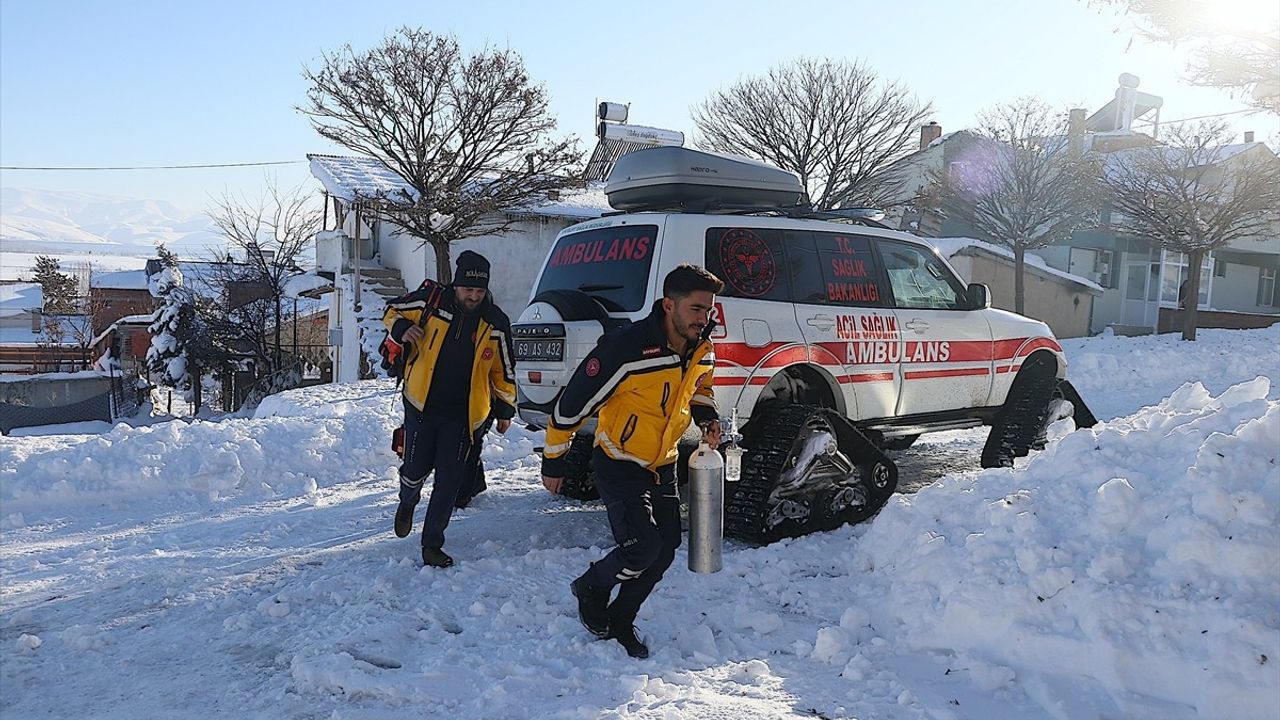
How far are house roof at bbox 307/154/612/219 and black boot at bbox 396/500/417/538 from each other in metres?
14.6

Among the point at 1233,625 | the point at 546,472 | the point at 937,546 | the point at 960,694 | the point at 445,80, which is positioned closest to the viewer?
the point at 1233,625

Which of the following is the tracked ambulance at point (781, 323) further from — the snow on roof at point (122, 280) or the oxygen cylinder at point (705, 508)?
the snow on roof at point (122, 280)

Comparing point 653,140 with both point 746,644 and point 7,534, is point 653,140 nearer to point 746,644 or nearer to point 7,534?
point 7,534

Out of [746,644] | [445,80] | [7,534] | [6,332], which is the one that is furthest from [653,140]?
[6,332]

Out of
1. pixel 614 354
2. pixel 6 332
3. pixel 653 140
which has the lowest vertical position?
pixel 6 332

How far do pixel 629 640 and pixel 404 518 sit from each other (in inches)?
83.2

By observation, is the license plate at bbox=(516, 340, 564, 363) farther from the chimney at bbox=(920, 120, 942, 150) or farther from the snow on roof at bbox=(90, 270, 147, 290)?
the snow on roof at bbox=(90, 270, 147, 290)

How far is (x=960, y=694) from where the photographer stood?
3760 mm

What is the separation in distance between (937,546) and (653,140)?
2086 cm

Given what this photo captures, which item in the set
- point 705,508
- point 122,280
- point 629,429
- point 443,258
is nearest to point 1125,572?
point 705,508

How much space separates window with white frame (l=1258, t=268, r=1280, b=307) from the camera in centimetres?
3938

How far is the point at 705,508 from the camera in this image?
434 centimetres

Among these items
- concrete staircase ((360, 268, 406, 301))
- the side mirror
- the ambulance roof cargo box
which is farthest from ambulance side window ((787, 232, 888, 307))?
concrete staircase ((360, 268, 406, 301))

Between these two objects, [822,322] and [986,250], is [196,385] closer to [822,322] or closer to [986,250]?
[822,322]
